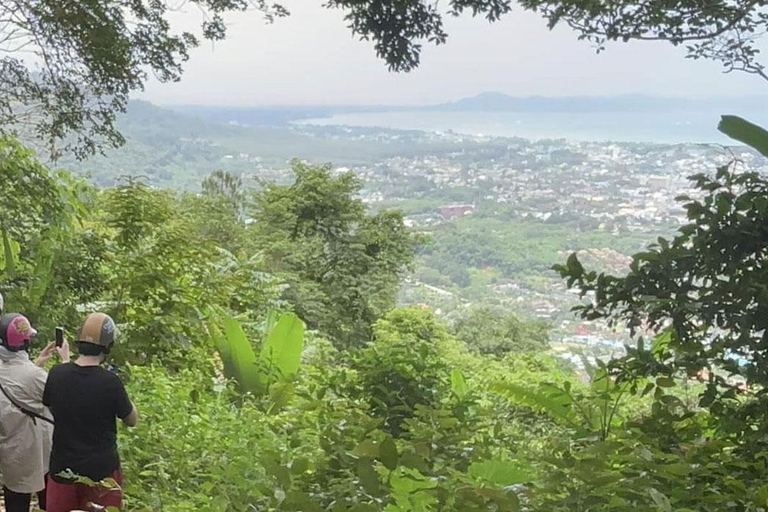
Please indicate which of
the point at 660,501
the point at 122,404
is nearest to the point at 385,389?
the point at 122,404

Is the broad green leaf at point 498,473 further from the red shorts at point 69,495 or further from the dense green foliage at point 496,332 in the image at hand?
the dense green foliage at point 496,332

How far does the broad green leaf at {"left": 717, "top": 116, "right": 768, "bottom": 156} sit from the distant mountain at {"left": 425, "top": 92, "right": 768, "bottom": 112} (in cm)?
168

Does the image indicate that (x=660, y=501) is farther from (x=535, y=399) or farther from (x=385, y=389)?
(x=535, y=399)

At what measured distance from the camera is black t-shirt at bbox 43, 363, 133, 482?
5.66 ft

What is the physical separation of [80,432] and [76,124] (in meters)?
1.43

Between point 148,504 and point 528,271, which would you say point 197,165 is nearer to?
point 528,271

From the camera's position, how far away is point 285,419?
86.9 inches

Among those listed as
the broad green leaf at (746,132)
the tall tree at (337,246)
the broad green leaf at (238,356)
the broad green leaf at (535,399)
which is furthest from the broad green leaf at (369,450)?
the tall tree at (337,246)

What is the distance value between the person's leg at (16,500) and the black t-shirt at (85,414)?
36cm

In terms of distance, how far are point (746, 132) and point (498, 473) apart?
0.71 m

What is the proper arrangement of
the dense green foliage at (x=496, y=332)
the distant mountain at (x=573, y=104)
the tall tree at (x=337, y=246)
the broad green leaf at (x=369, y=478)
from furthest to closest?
the dense green foliage at (x=496, y=332)
the tall tree at (x=337, y=246)
the distant mountain at (x=573, y=104)
the broad green leaf at (x=369, y=478)

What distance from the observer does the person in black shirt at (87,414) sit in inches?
67.8

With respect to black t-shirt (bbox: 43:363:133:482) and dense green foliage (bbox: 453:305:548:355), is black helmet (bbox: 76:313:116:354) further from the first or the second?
dense green foliage (bbox: 453:305:548:355)

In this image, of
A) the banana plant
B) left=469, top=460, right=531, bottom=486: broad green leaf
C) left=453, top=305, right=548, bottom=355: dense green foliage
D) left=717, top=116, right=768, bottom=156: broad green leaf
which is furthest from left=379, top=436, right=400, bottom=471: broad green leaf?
left=453, top=305, right=548, bottom=355: dense green foliage
